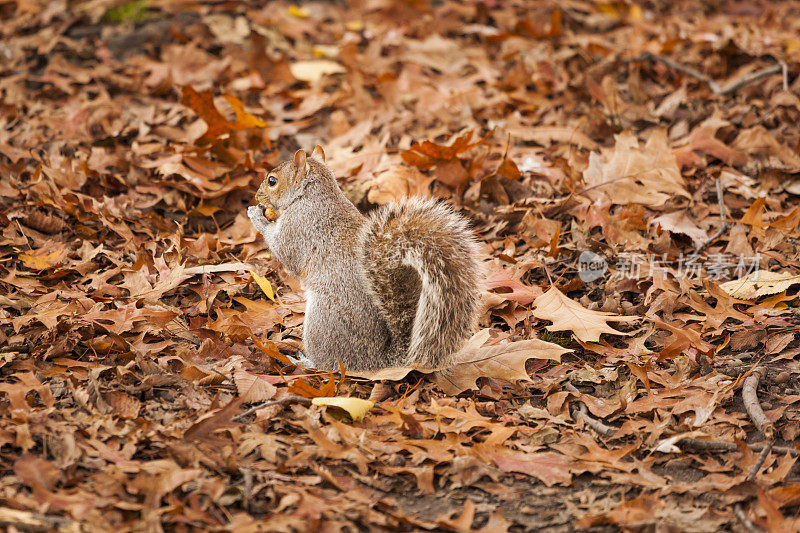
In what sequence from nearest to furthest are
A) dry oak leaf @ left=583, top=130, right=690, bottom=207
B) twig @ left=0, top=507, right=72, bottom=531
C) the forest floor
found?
twig @ left=0, top=507, right=72, bottom=531, the forest floor, dry oak leaf @ left=583, top=130, right=690, bottom=207

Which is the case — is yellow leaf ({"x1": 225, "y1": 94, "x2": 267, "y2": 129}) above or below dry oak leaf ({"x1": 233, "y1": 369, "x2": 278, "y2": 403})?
above

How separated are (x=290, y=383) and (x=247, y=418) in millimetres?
303

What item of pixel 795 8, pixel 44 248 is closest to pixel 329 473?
pixel 44 248

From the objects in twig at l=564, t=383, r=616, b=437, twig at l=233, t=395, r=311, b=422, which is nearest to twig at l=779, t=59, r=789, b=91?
twig at l=564, t=383, r=616, b=437

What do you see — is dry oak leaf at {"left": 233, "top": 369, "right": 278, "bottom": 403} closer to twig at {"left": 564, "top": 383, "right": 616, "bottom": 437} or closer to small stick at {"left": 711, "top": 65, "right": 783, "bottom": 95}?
twig at {"left": 564, "top": 383, "right": 616, "bottom": 437}

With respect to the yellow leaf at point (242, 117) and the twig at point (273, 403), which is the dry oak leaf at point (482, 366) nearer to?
the twig at point (273, 403)

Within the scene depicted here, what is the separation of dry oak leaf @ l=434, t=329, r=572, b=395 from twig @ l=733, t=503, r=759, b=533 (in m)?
0.98

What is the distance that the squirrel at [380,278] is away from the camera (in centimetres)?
335

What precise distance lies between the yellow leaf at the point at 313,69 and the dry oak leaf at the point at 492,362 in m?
3.59

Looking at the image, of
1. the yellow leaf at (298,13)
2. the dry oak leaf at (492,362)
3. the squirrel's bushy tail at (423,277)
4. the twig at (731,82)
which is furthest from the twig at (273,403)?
the yellow leaf at (298,13)

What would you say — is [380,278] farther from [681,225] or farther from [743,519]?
[681,225]

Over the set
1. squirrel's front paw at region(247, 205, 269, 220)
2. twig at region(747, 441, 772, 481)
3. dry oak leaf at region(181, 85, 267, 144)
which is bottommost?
twig at region(747, 441, 772, 481)

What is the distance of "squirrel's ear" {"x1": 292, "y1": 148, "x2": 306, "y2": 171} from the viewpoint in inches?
143

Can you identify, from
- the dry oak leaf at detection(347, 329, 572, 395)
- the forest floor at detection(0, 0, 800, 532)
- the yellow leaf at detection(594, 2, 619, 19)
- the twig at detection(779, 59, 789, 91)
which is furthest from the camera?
the yellow leaf at detection(594, 2, 619, 19)
